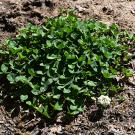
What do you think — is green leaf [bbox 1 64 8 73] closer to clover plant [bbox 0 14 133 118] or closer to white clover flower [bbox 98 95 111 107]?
clover plant [bbox 0 14 133 118]

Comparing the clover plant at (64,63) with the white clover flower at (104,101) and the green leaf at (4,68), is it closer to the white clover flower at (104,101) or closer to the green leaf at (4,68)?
the green leaf at (4,68)

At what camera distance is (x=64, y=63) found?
451 centimetres

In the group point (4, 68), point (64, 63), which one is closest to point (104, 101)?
point (64, 63)

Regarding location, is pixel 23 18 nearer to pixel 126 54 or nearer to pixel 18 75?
pixel 18 75

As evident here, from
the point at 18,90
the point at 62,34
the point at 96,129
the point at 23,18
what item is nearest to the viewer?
the point at 96,129

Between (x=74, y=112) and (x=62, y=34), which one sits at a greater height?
(x=62, y=34)

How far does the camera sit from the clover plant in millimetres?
4312

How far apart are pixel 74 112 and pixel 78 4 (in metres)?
1.91

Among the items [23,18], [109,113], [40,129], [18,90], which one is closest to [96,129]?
Answer: [109,113]

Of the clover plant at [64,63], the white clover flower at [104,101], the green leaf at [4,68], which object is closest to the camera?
the white clover flower at [104,101]

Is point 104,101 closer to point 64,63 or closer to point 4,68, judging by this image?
point 64,63

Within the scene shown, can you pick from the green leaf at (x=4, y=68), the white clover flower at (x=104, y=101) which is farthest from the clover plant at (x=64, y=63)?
the white clover flower at (x=104, y=101)

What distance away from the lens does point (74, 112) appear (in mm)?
4191

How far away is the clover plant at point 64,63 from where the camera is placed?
14.1 ft
